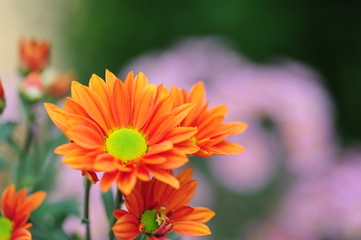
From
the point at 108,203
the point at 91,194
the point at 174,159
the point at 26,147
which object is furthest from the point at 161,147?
the point at 91,194

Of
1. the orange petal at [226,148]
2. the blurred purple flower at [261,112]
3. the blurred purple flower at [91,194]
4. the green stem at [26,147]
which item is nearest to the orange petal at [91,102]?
the orange petal at [226,148]

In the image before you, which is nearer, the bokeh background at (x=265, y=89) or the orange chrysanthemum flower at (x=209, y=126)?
the orange chrysanthemum flower at (x=209, y=126)

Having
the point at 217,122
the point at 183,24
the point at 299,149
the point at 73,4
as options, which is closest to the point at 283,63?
the point at 299,149

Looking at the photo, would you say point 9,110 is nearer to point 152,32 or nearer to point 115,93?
point 115,93

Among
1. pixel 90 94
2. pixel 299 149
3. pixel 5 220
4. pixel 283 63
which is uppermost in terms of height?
pixel 283 63

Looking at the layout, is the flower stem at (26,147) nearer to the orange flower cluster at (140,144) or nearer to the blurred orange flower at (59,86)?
the blurred orange flower at (59,86)

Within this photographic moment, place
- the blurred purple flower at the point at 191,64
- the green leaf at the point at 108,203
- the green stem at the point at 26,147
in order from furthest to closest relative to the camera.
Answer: the blurred purple flower at the point at 191,64 → the green stem at the point at 26,147 → the green leaf at the point at 108,203

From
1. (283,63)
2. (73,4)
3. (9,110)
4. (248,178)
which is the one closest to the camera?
(9,110)
